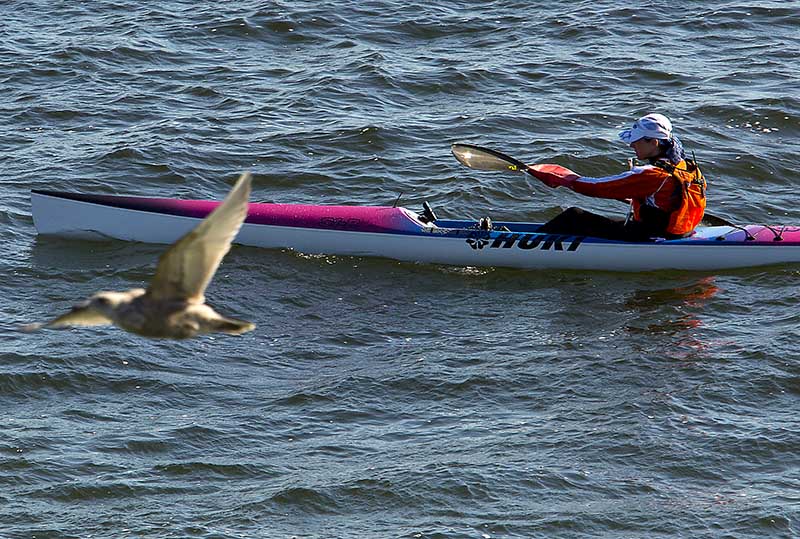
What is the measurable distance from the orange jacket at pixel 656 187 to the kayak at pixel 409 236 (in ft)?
0.79

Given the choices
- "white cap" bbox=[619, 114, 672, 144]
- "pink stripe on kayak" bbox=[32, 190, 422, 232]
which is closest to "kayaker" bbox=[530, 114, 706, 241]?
"white cap" bbox=[619, 114, 672, 144]

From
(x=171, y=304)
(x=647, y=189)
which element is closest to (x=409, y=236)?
(x=647, y=189)

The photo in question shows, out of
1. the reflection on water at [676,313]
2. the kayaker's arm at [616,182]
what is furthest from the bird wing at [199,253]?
the kayaker's arm at [616,182]

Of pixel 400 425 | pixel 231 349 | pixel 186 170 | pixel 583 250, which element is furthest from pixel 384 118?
pixel 400 425

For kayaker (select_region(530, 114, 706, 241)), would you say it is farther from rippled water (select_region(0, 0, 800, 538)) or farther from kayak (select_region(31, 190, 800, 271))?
rippled water (select_region(0, 0, 800, 538))

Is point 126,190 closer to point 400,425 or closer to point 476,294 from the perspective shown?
point 476,294

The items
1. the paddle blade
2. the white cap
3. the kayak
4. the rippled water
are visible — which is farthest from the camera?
the paddle blade

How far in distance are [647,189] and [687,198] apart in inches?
12.7

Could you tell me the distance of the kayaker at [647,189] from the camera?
29.8 feet

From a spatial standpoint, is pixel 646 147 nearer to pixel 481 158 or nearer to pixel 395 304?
pixel 481 158

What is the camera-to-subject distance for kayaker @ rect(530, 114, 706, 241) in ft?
29.8

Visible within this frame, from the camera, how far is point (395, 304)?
367 inches

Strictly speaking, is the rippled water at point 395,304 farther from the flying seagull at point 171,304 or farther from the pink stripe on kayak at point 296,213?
the flying seagull at point 171,304

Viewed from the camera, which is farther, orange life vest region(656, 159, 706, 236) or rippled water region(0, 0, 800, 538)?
orange life vest region(656, 159, 706, 236)
